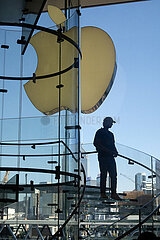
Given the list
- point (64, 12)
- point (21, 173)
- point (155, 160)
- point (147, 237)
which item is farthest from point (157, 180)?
point (147, 237)

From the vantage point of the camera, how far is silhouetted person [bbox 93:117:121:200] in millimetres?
5922

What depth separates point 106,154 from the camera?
19.9ft

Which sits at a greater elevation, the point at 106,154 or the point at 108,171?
the point at 106,154

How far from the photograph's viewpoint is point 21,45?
3168mm

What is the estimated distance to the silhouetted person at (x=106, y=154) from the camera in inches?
233

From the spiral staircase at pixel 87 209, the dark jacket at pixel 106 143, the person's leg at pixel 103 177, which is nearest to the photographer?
the spiral staircase at pixel 87 209

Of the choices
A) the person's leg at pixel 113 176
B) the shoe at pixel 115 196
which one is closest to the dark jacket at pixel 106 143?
the person's leg at pixel 113 176

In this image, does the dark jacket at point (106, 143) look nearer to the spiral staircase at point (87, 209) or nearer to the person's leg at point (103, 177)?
the person's leg at point (103, 177)

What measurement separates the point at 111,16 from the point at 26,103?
7.15m

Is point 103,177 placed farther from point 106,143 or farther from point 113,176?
point 106,143

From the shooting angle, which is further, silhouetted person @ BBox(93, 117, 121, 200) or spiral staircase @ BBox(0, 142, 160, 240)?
silhouetted person @ BBox(93, 117, 121, 200)

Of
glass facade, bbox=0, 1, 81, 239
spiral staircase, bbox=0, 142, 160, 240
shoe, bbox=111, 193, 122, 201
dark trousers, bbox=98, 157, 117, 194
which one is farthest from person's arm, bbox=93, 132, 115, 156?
glass facade, bbox=0, 1, 81, 239

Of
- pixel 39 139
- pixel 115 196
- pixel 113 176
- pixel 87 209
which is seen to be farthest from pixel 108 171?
pixel 39 139

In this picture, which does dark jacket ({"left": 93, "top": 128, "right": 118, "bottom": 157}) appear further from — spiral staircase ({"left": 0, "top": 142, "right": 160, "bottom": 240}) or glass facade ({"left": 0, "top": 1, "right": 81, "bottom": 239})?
glass facade ({"left": 0, "top": 1, "right": 81, "bottom": 239})
